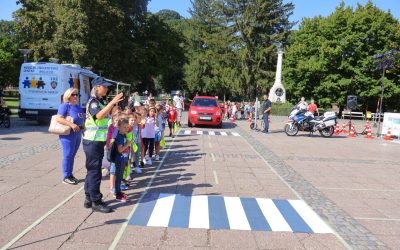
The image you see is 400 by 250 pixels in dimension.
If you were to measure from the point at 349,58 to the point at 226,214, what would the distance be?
127 ft

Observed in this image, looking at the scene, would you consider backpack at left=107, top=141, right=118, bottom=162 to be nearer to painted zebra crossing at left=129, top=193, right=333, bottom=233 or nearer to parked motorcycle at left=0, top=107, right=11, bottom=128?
painted zebra crossing at left=129, top=193, right=333, bottom=233

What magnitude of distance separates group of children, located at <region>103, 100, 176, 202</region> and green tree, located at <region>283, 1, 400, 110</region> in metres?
33.9

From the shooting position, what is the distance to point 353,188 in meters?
8.16

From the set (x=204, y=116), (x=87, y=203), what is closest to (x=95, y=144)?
(x=87, y=203)

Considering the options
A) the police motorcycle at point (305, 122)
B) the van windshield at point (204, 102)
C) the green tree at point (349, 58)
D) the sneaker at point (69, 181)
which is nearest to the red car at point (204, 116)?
the van windshield at point (204, 102)

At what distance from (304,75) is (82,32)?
23880 mm

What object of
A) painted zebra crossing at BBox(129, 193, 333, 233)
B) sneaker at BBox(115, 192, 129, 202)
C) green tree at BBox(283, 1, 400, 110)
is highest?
green tree at BBox(283, 1, 400, 110)

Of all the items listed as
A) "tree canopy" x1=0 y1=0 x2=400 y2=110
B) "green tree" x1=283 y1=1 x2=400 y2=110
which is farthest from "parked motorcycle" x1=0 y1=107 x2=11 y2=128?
"green tree" x1=283 y1=1 x2=400 y2=110

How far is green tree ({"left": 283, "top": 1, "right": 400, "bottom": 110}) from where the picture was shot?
39750 mm

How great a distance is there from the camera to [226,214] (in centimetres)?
582

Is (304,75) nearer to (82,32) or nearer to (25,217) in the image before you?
(82,32)

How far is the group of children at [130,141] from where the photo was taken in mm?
6152

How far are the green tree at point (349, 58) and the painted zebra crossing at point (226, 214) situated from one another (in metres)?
36.4

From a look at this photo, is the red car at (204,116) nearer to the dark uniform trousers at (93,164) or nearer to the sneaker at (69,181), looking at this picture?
the sneaker at (69,181)
